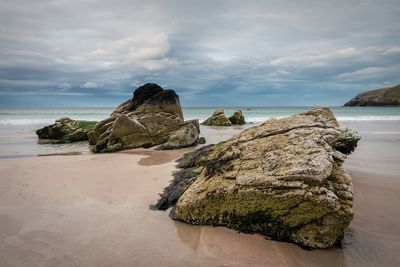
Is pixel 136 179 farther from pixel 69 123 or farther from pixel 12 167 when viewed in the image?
pixel 69 123

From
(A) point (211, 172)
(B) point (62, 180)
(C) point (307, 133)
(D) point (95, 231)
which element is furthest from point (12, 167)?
(C) point (307, 133)

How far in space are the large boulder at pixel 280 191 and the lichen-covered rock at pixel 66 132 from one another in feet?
63.1

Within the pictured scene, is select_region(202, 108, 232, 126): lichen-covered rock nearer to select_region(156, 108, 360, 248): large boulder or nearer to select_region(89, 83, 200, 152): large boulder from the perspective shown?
select_region(89, 83, 200, 152): large boulder

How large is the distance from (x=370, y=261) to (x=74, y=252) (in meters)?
4.68

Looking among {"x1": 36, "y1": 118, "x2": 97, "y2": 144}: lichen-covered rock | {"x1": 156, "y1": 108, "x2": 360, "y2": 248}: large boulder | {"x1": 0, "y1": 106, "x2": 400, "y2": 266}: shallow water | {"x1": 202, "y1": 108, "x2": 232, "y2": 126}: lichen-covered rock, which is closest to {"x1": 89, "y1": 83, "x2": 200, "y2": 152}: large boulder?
{"x1": 36, "y1": 118, "x2": 97, "y2": 144}: lichen-covered rock

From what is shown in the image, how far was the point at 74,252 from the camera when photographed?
17.2 ft

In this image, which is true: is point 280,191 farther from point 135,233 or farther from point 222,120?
point 222,120

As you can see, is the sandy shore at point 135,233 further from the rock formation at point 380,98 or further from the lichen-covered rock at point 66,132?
the rock formation at point 380,98

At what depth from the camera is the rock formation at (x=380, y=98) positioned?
411 ft

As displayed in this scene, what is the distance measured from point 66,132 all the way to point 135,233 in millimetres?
21594

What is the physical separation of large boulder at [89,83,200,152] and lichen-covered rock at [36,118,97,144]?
3.17 meters

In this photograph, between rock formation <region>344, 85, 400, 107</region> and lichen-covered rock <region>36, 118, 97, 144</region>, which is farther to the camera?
rock formation <region>344, 85, 400, 107</region>

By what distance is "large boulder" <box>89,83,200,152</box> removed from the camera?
19.0m

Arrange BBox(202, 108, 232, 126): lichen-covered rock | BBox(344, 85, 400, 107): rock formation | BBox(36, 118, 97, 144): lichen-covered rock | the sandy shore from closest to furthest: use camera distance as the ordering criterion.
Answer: the sandy shore, BBox(36, 118, 97, 144): lichen-covered rock, BBox(202, 108, 232, 126): lichen-covered rock, BBox(344, 85, 400, 107): rock formation
